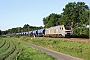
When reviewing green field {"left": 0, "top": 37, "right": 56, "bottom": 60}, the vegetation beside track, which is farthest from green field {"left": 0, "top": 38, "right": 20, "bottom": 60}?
the vegetation beside track

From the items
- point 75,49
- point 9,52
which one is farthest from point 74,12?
point 75,49

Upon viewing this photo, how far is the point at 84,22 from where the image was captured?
82562 mm

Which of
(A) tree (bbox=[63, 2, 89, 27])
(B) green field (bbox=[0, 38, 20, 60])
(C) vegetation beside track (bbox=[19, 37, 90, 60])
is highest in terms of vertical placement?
(A) tree (bbox=[63, 2, 89, 27])

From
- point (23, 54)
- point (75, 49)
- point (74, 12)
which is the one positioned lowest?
point (23, 54)

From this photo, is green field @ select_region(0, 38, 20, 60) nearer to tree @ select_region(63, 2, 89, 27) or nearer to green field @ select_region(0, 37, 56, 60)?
green field @ select_region(0, 37, 56, 60)

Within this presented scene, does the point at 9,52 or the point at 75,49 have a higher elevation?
the point at 75,49

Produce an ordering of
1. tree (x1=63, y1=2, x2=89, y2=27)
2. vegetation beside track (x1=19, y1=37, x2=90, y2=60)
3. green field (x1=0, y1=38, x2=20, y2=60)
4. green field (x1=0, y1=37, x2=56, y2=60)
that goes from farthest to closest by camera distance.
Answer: tree (x1=63, y1=2, x2=89, y2=27) < green field (x1=0, y1=38, x2=20, y2=60) < vegetation beside track (x1=19, y1=37, x2=90, y2=60) < green field (x1=0, y1=37, x2=56, y2=60)

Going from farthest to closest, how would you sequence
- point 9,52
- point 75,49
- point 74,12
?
point 74,12, point 9,52, point 75,49

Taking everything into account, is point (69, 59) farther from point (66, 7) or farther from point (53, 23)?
point (53, 23)

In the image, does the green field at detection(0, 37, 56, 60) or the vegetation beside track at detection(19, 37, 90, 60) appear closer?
the green field at detection(0, 37, 56, 60)

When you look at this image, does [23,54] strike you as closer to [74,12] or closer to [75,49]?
[75,49]

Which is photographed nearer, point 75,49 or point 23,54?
point 75,49

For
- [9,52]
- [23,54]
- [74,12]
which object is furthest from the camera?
[74,12]

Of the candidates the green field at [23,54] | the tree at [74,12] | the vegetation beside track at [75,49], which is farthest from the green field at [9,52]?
the tree at [74,12]
